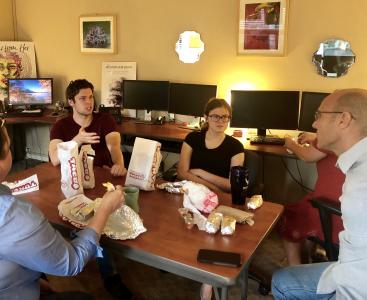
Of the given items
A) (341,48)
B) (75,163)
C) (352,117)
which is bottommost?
(75,163)

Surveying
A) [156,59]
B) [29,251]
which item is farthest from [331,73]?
[29,251]

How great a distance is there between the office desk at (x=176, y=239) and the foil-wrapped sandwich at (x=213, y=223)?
21mm

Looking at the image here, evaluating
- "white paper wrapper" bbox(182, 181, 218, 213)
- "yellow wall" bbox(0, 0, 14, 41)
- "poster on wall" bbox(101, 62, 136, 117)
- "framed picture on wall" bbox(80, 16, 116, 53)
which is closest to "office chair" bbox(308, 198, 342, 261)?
"white paper wrapper" bbox(182, 181, 218, 213)

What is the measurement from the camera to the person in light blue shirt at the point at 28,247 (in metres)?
1.06

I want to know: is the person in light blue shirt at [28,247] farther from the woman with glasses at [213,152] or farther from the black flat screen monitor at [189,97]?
the black flat screen monitor at [189,97]

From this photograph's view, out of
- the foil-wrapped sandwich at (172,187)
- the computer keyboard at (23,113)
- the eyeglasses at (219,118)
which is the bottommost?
the foil-wrapped sandwich at (172,187)

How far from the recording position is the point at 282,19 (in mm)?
3211

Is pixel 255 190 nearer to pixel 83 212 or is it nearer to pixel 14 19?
pixel 83 212

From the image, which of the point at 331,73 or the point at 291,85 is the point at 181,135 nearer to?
the point at 291,85

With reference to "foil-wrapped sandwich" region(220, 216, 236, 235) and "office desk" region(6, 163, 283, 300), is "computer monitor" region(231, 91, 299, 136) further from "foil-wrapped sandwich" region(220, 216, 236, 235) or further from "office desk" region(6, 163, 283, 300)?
"foil-wrapped sandwich" region(220, 216, 236, 235)

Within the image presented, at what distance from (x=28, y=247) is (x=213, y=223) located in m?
0.63

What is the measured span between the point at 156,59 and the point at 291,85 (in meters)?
1.40

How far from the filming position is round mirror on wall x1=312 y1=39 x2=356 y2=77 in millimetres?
3062

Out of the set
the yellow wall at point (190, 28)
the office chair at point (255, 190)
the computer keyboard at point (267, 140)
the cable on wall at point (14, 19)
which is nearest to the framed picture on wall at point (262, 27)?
the yellow wall at point (190, 28)
